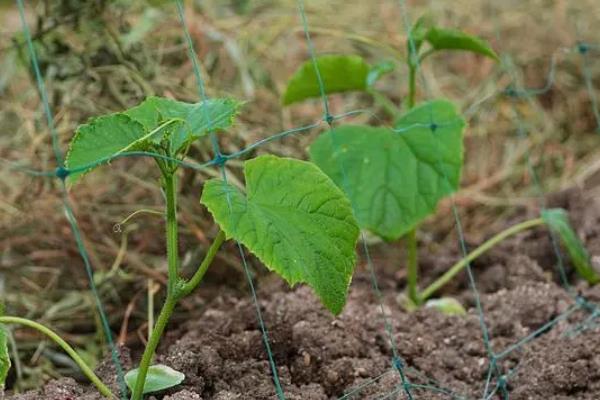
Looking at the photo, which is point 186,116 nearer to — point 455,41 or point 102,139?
point 102,139

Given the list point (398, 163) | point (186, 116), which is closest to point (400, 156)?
point (398, 163)

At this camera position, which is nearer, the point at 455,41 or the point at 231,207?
the point at 231,207

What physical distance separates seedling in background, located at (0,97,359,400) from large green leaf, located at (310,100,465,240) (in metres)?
0.39

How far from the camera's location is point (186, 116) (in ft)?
4.26

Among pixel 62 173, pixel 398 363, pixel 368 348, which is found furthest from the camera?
pixel 368 348

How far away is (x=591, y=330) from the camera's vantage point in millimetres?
1656

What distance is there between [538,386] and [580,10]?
182 cm

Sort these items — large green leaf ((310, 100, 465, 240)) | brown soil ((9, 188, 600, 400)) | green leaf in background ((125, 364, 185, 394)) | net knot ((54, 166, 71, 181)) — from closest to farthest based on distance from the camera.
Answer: net knot ((54, 166, 71, 181)) < green leaf in background ((125, 364, 185, 394)) < brown soil ((9, 188, 600, 400)) < large green leaf ((310, 100, 465, 240))

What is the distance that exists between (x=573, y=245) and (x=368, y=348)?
0.49m

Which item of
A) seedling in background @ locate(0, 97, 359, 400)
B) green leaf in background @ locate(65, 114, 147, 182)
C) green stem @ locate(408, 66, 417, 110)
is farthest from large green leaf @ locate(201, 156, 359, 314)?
green stem @ locate(408, 66, 417, 110)

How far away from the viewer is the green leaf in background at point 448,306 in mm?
1794

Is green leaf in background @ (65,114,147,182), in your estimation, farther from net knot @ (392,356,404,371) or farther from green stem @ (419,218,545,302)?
green stem @ (419,218,545,302)

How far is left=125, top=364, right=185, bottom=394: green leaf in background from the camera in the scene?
4.37 ft

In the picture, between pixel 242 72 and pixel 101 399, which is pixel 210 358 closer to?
pixel 101 399
